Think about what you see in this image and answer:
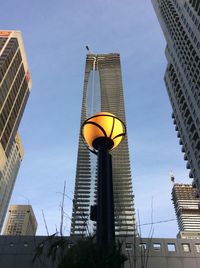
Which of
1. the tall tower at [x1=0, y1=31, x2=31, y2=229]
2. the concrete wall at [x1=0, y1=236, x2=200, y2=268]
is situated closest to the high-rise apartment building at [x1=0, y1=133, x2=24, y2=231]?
the tall tower at [x1=0, y1=31, x2=31, y2=229]

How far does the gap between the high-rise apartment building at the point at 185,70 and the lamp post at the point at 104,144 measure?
4774 centimetres

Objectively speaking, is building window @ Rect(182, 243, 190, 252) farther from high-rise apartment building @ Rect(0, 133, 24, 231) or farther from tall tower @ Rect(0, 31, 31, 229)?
high-rise apartment building @ Rect(0, 133, 24, 231)

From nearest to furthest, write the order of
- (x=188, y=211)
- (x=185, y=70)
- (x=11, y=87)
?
(x=185, y=70) < (x=11, y=87) < (x=188, y=211)

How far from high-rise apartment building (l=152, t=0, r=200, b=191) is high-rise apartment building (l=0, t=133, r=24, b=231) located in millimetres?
73739

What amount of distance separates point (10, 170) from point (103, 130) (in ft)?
411

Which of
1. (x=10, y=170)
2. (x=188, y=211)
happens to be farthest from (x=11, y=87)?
(x=188, y=211)

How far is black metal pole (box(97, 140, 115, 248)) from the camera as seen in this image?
449cm

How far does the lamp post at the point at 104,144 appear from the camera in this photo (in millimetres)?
4902

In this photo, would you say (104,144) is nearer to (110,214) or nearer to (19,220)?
(110,214)

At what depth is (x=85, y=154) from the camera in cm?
14338

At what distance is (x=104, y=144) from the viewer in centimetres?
576

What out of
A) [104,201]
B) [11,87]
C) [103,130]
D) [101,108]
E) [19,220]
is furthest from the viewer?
[19,220]

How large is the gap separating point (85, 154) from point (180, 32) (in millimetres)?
89038

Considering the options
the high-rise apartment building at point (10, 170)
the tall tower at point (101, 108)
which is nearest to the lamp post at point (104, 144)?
the tall tower at point (101, 108)
